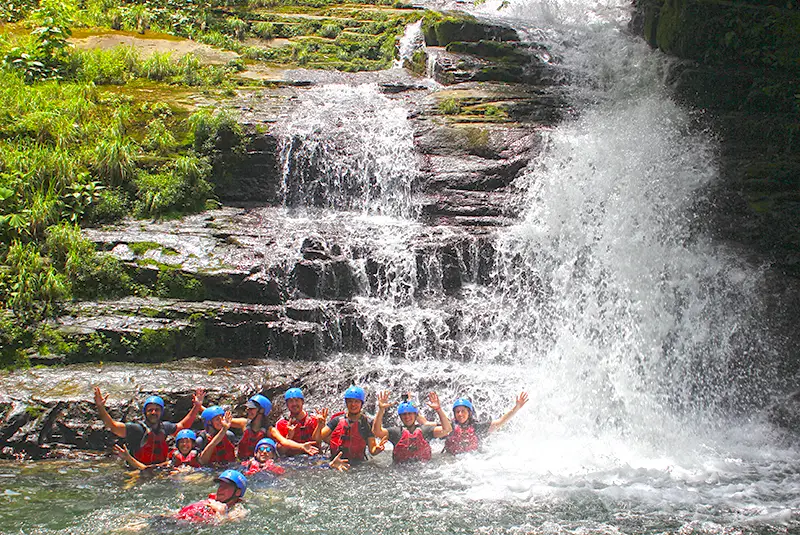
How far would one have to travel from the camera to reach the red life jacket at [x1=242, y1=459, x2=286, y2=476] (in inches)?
271

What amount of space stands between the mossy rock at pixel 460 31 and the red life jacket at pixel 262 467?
13246mm

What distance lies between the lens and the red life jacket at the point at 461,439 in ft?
24.9

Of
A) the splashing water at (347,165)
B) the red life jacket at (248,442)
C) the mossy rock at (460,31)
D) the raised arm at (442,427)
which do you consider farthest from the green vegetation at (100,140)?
the raised arm at (442,427)

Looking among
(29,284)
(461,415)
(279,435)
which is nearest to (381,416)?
(461,415)

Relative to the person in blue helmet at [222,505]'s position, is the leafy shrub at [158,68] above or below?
above

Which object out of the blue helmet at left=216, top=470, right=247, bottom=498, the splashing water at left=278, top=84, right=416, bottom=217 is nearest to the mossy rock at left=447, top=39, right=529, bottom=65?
the splashing water at left=278, top=84, right=416, bottom=217

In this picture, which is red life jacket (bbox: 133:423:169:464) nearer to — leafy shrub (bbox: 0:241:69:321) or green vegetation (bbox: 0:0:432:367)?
green vegetation (bbox: 0:0:432:367)

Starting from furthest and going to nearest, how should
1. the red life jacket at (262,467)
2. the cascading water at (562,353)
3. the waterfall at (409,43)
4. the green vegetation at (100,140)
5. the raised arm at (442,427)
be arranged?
the waterfall at (409,43) → the green vegetation at (100,140) → the raised arm at (442,427) → the red life jacket at (262,467) → the cascading water at (562,353)

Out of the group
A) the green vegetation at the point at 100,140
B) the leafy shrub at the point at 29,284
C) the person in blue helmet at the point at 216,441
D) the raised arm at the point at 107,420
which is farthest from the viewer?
the green vegetation at the point at 100,140

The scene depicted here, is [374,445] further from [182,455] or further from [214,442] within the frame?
[182,455]

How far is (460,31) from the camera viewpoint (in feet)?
57.1

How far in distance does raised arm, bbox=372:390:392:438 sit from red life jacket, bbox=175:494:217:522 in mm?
2183

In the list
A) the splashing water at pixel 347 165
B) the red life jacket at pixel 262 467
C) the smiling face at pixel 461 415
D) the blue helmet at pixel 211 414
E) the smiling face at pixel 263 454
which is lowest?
the red life jacket at pixel 262 467

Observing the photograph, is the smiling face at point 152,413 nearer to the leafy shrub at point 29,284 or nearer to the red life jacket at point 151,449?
the red life jacket at point 151,449
